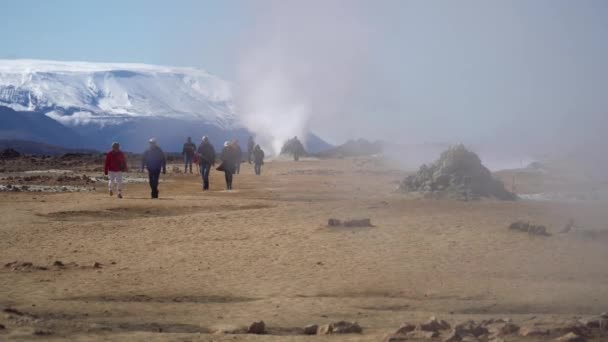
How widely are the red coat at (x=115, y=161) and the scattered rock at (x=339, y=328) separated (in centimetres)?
1640

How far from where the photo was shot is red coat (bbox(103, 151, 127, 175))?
2542cm

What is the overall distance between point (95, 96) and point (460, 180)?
158 metres

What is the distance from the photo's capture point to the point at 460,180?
2559 centimetres

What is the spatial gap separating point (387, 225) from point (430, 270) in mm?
4842

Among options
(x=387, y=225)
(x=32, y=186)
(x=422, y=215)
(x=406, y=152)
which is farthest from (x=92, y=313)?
(x=406, y=152)

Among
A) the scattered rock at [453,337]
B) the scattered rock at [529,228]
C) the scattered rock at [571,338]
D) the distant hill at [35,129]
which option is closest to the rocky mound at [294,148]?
the scattered rock at [529,228]

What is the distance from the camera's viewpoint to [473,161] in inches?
1022

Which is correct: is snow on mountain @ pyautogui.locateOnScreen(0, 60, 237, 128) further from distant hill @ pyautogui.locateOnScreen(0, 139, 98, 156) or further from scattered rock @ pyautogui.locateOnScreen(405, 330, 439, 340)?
scattered rock @ pyautogui.locateOnScreen(405, 330, 439, 340)

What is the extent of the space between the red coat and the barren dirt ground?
6.15 ft

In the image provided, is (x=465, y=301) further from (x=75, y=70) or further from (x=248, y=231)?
(x=75, y=70)

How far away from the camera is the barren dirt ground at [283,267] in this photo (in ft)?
35.7

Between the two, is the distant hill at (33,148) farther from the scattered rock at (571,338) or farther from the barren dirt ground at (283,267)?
the scattered rock at (571,338)

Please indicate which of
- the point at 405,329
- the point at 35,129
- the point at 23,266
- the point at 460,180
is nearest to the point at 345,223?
the point at 23,266

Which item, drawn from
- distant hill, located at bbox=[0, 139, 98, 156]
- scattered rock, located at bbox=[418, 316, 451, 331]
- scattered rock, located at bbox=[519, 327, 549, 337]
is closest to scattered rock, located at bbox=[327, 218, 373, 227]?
scattered rock, located at bbox=[418, 316, 451, 331]
